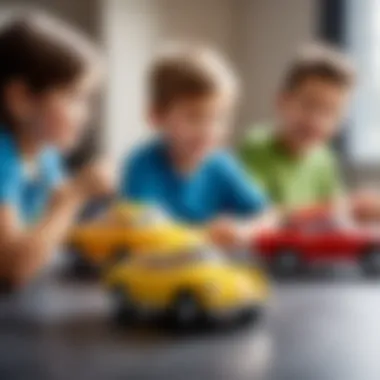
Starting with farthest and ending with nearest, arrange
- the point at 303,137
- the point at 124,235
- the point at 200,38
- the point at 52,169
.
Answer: the point at 200,38 < the point at 303,137 < the point at 52,169 < the point at 124,235

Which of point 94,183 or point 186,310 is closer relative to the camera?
point 186,310

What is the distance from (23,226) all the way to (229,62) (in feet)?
3.15

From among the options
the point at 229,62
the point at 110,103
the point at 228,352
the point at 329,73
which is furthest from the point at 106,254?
the point at 229,62

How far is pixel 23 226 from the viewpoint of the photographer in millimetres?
1003

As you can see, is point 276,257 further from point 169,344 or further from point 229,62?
point 229,62

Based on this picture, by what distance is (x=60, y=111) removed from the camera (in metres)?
0.97

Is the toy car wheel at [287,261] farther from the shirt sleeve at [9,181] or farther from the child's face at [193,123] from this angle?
the shirt sleeve at [9,181]

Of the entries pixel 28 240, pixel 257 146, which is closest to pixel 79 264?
pixel 28 240

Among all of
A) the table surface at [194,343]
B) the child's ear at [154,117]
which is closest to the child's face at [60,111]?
the child's ear at [154,117]

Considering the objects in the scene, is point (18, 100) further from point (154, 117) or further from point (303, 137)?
point (303, 137)

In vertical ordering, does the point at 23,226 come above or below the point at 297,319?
above

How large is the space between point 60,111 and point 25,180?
0.39 feet

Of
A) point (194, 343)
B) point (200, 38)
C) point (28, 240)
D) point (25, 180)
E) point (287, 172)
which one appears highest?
point (200, 38)

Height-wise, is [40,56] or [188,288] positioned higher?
[40,56]
